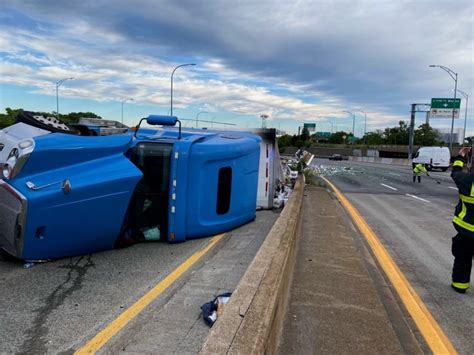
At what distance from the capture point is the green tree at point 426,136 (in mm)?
108125

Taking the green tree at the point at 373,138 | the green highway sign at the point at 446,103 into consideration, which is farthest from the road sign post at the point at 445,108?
the green tree at the point at 373,138

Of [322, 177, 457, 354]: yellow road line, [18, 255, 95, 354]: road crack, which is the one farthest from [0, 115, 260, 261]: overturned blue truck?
[322, 177, 457, 354]: yellow road line

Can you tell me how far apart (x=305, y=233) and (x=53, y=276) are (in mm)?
4083

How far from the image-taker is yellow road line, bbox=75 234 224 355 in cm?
334

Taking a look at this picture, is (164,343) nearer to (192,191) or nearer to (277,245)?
(277,245)

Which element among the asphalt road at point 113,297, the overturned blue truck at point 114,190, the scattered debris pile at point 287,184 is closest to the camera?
the asphalt road at point 113,297

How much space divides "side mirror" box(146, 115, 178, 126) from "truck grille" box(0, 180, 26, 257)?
2.51 metres

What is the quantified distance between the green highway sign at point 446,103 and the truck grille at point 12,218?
58.5 metres

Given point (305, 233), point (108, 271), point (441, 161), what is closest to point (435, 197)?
point (305, 233)

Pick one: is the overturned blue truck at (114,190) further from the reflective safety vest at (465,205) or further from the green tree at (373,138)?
the green tree at (373,138)

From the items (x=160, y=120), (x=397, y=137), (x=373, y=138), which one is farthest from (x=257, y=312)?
(x=373, y=138)

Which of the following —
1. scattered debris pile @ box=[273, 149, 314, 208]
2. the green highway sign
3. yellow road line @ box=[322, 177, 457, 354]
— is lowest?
yellow road line @ box=[322, 177, 457, 354]

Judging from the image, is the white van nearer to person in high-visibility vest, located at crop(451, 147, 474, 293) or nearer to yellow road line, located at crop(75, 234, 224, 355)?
person in high-visibility vest, located at crop(451, 147, 474, 293)

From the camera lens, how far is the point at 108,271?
5.16 m
